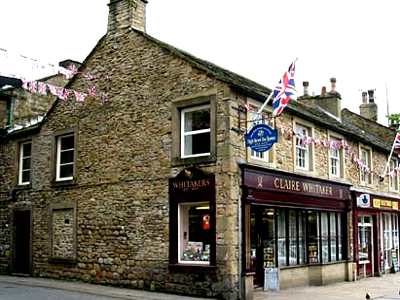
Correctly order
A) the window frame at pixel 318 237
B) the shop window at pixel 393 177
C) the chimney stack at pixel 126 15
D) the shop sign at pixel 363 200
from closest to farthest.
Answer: the window frame at pixel 318 237 → the chimney stack at pixel 126 15 → the shop sign at pixel 363 200 → the shop window at pixel 393 177

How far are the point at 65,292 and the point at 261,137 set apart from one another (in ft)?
23.3

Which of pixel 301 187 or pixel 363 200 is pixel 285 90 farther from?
pixel 363 200

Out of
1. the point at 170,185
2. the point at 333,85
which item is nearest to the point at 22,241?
the point at 170,185

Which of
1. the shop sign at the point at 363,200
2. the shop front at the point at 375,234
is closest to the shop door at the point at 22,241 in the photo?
the shop front at the point at 375,234

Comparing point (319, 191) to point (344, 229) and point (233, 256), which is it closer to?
point (344, 229)

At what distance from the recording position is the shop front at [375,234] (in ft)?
74.0

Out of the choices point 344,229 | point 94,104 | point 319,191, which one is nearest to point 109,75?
point 94,104

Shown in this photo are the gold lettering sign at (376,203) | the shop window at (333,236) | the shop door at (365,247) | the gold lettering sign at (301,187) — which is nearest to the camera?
the gold lettering sign at (301,187)

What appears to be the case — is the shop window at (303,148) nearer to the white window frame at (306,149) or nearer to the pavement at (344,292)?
the white window frame at (306,149)

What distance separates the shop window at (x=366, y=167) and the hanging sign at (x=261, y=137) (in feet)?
33.4

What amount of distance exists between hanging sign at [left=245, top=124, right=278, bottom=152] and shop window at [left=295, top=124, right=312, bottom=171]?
388 cm

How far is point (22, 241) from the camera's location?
21781mm

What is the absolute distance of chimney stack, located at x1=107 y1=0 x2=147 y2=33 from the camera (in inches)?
742

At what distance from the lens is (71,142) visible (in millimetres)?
20688
